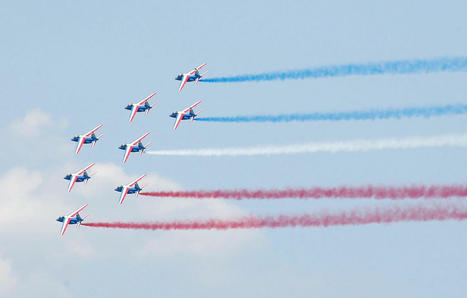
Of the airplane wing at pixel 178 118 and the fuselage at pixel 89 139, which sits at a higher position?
the fuselage at pixel 89 139

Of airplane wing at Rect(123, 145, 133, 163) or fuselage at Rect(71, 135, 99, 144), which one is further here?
fuselage at Rect(71, 135, 99, 144)

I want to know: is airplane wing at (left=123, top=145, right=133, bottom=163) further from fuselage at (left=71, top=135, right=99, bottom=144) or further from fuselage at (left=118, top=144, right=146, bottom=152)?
fuselage at (left=71, top=135, right=99, bottom=144)

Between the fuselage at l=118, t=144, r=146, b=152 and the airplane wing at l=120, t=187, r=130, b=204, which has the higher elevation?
the fuselage at l=118, t=144, r=146, b=152

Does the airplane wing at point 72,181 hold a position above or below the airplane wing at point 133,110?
below

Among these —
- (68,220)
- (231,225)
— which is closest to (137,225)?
(231,225)

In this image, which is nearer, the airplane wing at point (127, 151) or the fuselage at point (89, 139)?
the airplane wing at point (127, 151)

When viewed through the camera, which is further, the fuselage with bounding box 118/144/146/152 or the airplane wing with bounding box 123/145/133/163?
the airplane wing with bounding box 123/145/133/163

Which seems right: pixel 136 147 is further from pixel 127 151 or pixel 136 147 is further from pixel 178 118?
pixel 178 118

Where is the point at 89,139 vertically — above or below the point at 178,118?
above

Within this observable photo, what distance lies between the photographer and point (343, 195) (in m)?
96.0

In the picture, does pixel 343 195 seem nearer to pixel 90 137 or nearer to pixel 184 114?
pixel 184 114

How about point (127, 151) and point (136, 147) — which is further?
point (127, 151)

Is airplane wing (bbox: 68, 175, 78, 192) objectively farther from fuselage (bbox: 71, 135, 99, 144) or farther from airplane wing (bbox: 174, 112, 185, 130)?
airplane wing (bbox: 174, 112, 185, 130)

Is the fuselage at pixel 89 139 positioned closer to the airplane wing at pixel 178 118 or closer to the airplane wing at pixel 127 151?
the airplane wing at pixel 127 151
